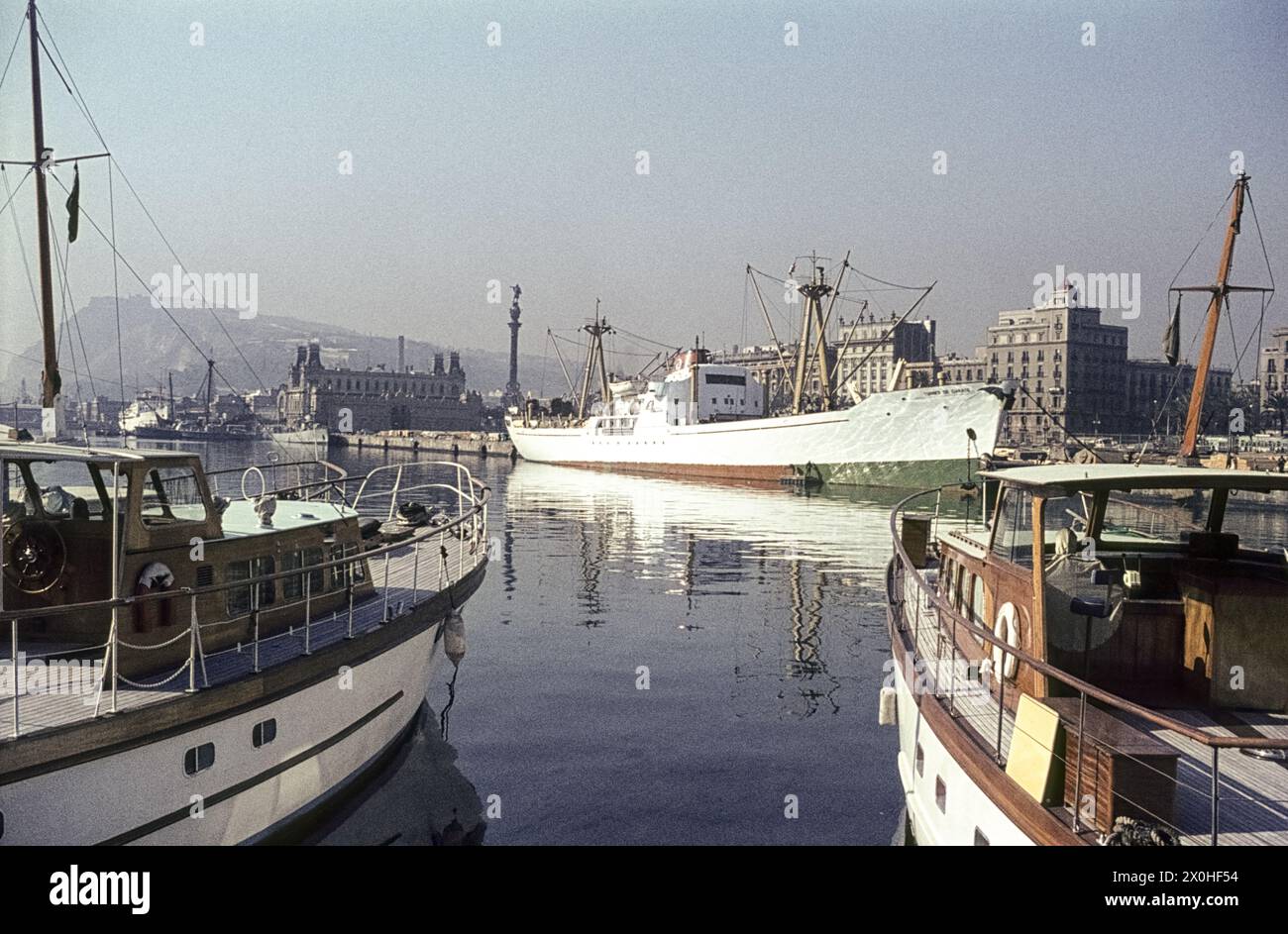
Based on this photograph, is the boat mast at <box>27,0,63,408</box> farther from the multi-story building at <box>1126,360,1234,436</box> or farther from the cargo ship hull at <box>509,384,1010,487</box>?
the multi-story building at <box>1126,360,1234,436</box>

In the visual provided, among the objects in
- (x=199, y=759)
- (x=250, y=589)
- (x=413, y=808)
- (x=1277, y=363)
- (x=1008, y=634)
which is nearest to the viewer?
(x=199, y=759)

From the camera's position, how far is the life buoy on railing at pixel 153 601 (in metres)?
10.9

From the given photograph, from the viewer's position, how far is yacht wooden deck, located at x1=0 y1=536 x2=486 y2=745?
9367 mm

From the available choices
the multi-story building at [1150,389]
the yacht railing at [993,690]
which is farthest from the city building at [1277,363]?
the yacht railing at [993,690]

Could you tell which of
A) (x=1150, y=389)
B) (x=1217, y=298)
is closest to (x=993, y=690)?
(x=1217, y=298)

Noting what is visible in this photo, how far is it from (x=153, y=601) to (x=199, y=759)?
1.95 m

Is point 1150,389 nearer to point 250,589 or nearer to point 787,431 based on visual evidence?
point 787,431

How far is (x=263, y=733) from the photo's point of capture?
11.2 meters

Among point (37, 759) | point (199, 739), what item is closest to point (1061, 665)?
point (199, 739)

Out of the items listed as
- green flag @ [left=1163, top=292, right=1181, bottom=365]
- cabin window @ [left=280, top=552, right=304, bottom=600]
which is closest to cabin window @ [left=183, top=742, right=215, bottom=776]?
cabin window @ [left=280, top=552, right=304, bottom=600]

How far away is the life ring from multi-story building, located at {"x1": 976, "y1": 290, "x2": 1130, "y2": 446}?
158m

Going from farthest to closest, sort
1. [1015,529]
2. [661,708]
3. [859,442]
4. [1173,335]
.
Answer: [859,442] < [1173,335] < [661,708] < [1015,529]

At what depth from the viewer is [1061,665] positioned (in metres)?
9.84

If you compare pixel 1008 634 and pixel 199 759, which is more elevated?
pixel 1008 634
